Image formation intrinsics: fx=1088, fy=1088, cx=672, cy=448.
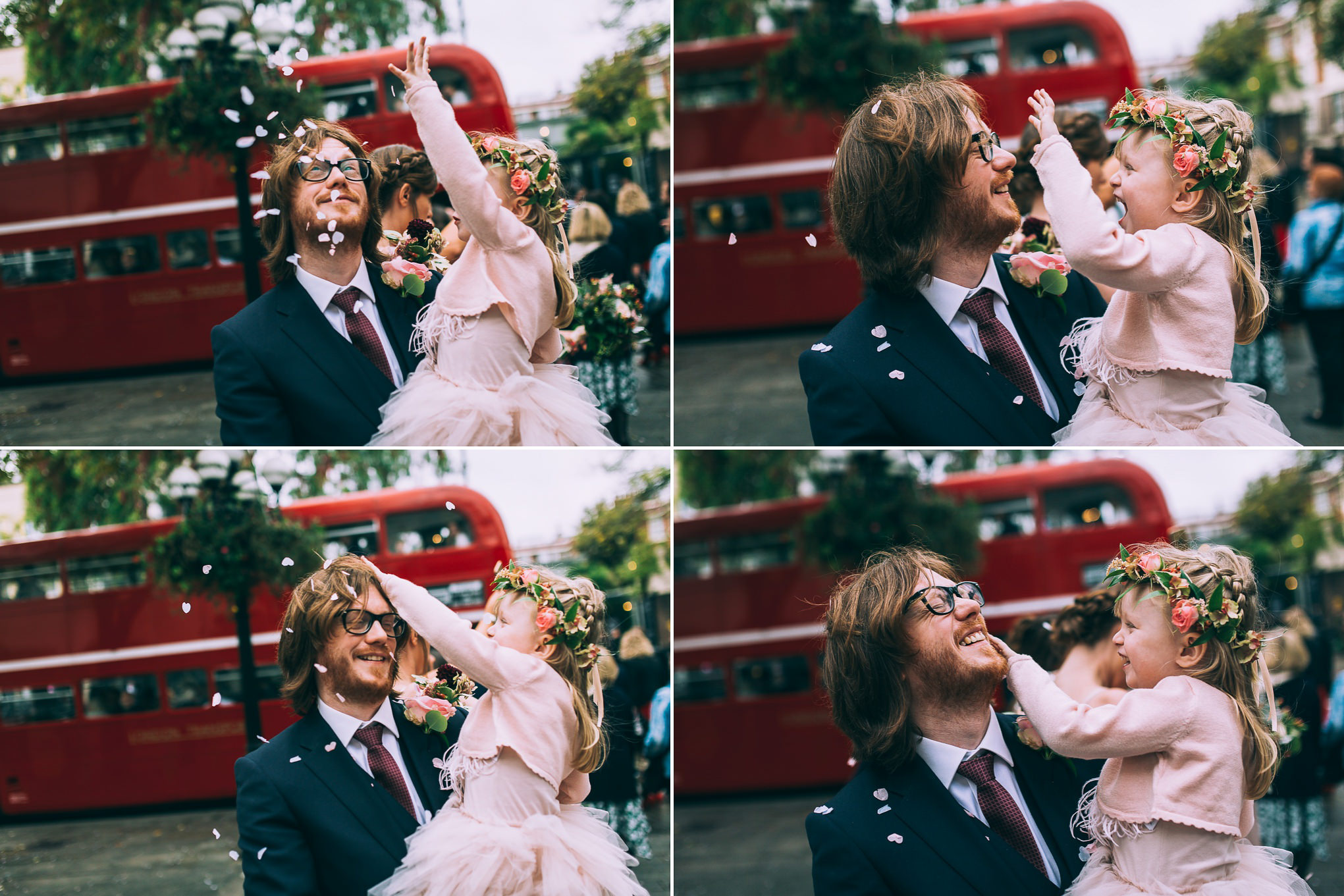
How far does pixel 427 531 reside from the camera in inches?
157

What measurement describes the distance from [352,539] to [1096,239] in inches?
106

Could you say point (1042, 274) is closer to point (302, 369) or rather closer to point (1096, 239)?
point (1096, 239)

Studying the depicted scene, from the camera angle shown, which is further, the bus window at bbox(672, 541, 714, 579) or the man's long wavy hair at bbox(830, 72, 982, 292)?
the bus window at bbox(672, 541, 714, 579)

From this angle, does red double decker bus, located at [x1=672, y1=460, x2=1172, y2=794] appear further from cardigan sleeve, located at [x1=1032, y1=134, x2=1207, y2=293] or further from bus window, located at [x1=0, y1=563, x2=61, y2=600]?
bus window, located at [x1=0, y1=563, x2=61, y2=600]

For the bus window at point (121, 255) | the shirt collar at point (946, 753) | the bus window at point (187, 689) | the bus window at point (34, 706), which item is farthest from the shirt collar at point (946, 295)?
the bus window at point (34, 706)

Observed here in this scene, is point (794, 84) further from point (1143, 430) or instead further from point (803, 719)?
point (803, 719)

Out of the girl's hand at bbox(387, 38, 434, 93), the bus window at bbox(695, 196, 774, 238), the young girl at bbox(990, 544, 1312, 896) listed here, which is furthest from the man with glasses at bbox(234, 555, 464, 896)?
the young girl at bbox(990, 544, 1312, 896)

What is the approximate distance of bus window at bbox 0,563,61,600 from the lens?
4.18 meters

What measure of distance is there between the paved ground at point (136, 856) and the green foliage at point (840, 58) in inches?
112

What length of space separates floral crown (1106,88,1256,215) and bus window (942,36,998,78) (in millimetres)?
985

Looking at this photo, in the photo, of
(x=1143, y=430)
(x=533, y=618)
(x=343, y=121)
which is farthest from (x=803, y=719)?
(x=343, y=121)

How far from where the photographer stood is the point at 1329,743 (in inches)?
171

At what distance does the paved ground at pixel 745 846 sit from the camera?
462 cm

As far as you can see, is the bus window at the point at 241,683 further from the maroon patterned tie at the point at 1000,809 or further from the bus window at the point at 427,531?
the maroon patterned tie at the point at 1000,809
